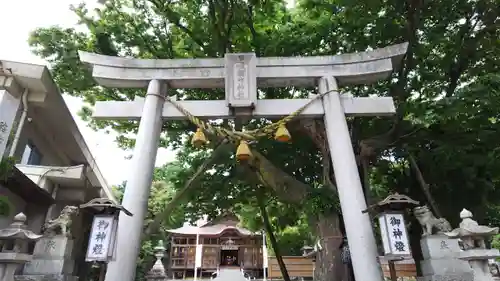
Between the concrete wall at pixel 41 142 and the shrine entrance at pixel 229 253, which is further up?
the concrete wall at pixel 41 142

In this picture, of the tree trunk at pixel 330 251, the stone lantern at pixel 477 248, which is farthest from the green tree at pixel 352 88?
the stone lantern at pixel 477 248

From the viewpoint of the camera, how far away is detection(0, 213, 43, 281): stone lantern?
15.2 ft

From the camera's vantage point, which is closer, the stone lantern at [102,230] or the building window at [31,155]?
the stone lantern at [102,230]

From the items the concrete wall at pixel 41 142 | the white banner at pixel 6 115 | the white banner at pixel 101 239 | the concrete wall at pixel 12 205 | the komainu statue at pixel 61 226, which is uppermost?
the concrete wall at pixel 41 142

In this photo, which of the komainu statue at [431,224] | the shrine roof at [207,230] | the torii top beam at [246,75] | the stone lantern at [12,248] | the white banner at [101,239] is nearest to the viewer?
the stone lantern at [12,248]

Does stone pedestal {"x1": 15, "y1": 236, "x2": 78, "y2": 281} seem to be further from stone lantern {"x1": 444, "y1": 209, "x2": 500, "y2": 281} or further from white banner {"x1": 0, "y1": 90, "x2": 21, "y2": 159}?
stone lantern {"x1": 444, "y1": 209, "x2": 500, "y2": 281}

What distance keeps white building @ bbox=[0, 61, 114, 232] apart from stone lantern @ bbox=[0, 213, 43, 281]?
923mm

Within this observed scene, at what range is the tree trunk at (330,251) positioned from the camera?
24.7ft

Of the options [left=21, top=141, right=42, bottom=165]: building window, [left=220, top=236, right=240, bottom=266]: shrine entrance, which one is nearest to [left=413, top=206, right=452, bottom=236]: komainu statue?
[left=21, top=141, right=42, bottom=165]: building window

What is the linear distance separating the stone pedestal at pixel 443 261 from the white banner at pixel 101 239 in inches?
196

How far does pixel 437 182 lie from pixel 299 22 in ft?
21.2

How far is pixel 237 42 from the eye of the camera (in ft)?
32.0

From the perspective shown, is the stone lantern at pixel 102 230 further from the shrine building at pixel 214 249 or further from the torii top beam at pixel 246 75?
the shrine building at pixel 214 249

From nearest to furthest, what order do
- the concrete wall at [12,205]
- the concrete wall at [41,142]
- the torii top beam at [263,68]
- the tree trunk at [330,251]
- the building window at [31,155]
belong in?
the torii top beam at [263,68] < the concrete wall at [12,205] < the tree trunk at [330,251] < the concrete wall at [41,142] < the building window at [31,155]
